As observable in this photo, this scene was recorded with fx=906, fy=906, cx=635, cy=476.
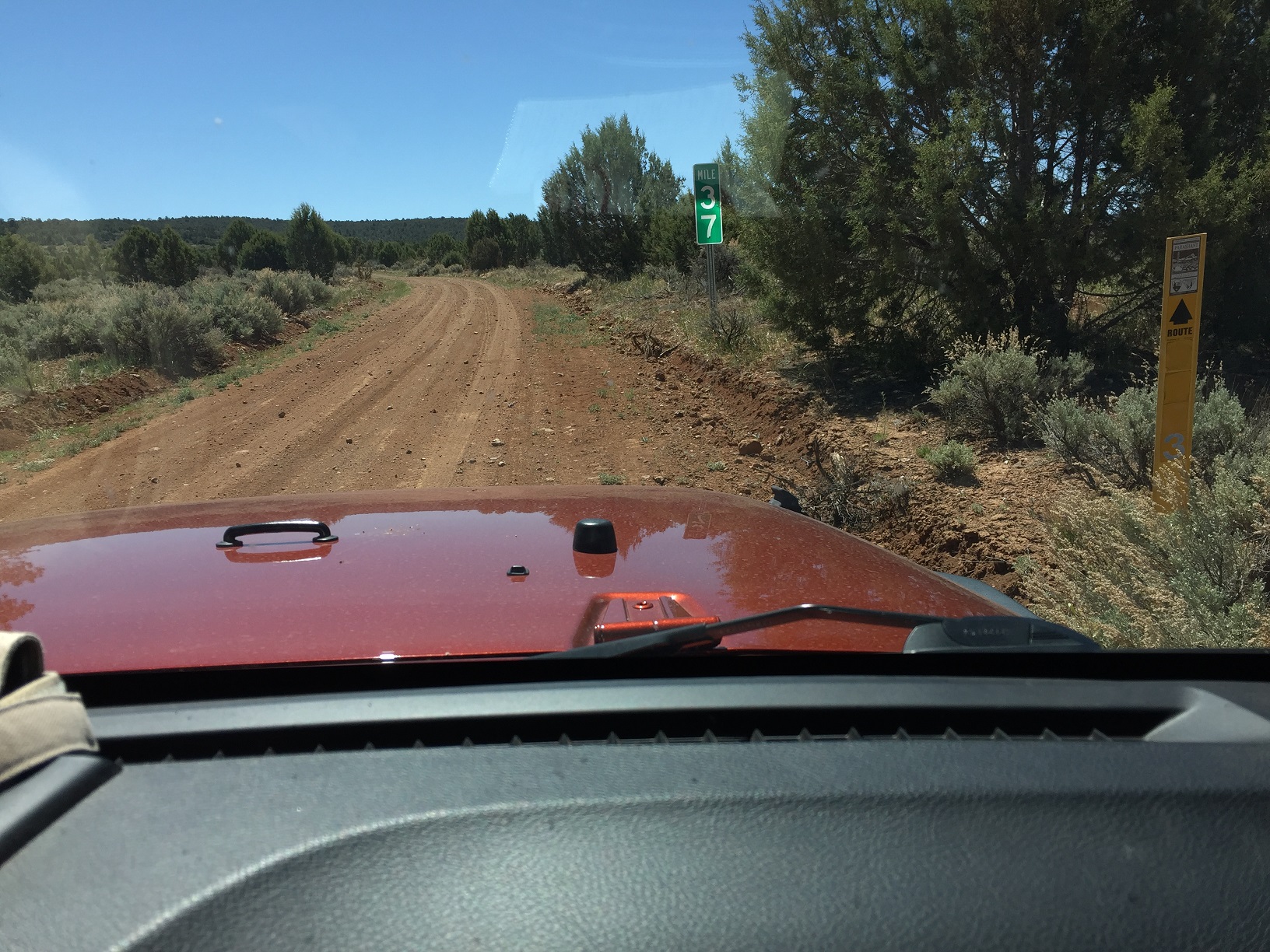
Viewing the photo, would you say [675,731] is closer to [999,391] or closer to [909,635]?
[909,635]

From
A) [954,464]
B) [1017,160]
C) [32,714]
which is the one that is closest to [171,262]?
[1017,160]

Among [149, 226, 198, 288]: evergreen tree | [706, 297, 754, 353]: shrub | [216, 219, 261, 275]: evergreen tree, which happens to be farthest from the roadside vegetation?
[216, 219, 261, 275]: evergreen tree

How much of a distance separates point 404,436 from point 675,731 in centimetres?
992

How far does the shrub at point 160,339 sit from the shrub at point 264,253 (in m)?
46.3

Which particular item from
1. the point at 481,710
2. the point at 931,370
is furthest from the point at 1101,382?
the point at 481,710

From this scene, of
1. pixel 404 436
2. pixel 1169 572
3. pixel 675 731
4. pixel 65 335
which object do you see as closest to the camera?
pixel 675 731

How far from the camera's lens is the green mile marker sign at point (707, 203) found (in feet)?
51.1

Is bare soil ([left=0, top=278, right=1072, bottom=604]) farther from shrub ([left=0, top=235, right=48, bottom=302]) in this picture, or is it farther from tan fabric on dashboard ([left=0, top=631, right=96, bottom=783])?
shrub ([left=0, top=235, right=48, bottom=302])

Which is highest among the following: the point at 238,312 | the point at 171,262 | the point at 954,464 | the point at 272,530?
the point at 171,262

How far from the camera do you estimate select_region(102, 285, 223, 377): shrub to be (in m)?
16.0

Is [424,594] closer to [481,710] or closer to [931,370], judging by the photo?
[481,710]

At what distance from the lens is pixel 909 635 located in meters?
2.03

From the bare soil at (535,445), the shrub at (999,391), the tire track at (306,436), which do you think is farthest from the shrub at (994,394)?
the tire track at (306,436)

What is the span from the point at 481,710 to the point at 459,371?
49.5 ft
